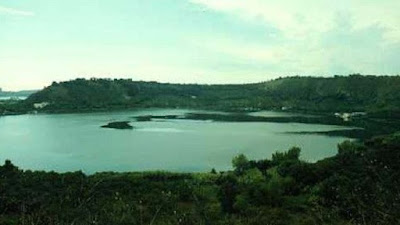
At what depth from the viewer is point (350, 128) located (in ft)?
368

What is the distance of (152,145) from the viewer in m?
90.4

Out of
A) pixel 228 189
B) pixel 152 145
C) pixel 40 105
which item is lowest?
pixel 152 145

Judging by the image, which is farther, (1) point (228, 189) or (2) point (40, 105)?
(2) point (40, 105)

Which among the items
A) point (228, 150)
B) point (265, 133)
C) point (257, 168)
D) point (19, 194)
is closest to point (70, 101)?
point (265, 133)

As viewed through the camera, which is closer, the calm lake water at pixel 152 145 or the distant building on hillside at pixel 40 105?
the calm lake water at pixel 152 145

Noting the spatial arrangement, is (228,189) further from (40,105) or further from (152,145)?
(40,105)

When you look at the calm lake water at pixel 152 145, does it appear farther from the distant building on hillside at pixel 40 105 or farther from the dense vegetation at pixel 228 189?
the distant building on hillside at pixel 40 105

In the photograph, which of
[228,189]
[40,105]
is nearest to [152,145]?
[228,189]

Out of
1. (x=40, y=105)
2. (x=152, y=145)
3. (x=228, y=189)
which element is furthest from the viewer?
(x=40, y=105)

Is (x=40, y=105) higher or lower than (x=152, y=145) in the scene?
higher

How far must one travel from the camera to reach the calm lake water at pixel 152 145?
72.1 meters

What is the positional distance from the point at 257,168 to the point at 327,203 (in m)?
20.8

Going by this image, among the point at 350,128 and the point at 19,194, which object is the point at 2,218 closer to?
the point at 19,194

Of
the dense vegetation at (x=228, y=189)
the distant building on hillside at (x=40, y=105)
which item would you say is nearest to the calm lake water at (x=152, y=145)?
the dense vegetation at (x=228, y=189)
